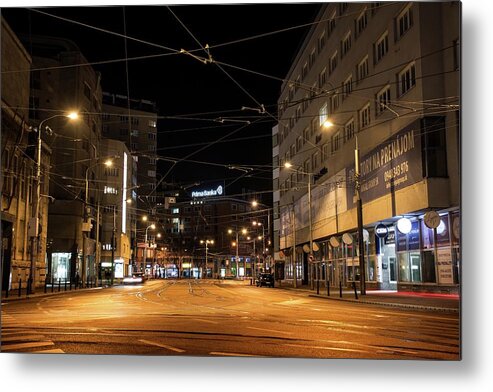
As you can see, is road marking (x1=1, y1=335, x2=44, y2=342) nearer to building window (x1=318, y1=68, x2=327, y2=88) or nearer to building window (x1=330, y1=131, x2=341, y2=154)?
building window (x1=330, y1=131, x2=341, y2=154)

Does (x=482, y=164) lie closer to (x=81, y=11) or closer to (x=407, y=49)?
(x=81, y=11)

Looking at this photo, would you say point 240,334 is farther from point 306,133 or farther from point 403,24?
point 306,133

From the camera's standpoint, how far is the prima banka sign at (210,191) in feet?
425

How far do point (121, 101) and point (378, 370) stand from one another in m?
118

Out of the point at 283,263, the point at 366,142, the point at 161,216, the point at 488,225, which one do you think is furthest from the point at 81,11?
the point at 161,216

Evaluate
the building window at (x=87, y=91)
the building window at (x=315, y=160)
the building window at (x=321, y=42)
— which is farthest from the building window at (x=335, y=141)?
the building window at (x=87, y=91)

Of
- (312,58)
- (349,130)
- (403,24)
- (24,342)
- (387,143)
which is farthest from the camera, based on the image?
(312,58)

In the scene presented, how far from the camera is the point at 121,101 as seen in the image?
399 feet

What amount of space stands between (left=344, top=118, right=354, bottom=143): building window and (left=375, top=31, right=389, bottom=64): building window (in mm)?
5543

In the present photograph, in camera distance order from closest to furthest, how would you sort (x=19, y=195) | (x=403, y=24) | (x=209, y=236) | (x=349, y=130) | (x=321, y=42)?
(x=403, y=24)
(x=19, y=195)
(x=349, y=130)
(x=321, y=42)
(x=209, y=236)

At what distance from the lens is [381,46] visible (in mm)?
32844

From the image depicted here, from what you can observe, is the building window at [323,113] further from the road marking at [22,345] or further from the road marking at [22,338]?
the road marking at [22,345]

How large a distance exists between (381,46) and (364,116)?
175 inches

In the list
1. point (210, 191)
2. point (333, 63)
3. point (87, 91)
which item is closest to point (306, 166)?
point (333, 63)
